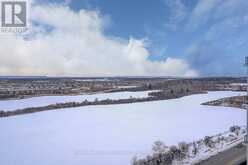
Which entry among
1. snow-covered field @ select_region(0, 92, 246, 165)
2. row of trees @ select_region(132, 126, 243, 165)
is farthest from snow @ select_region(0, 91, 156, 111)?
row of trees @ select_region(132, 126, 243, 165)

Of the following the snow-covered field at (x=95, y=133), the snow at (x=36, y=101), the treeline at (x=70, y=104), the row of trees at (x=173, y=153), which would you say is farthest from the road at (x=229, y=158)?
the snow at (x=36, y=101)

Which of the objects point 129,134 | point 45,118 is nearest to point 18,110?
point 45,118

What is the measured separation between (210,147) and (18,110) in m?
11.4

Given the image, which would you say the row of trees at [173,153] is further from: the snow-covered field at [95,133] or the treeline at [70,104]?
the treeline at [70,104]

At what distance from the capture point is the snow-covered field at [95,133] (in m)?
8.48

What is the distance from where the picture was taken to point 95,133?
11.4m

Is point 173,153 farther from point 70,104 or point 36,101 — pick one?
point 36,101

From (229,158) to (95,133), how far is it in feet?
17.6

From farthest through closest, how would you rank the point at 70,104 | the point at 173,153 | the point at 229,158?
the point at 70,104 < the point at 173,153 < the point at 229,158

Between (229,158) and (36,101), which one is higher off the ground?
(36,101)

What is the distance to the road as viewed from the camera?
717 centimetres

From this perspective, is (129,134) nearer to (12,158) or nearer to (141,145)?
(141,145)

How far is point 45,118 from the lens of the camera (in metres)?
15.1

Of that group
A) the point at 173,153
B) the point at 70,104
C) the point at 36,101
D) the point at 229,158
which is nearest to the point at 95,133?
the point at 173,153
